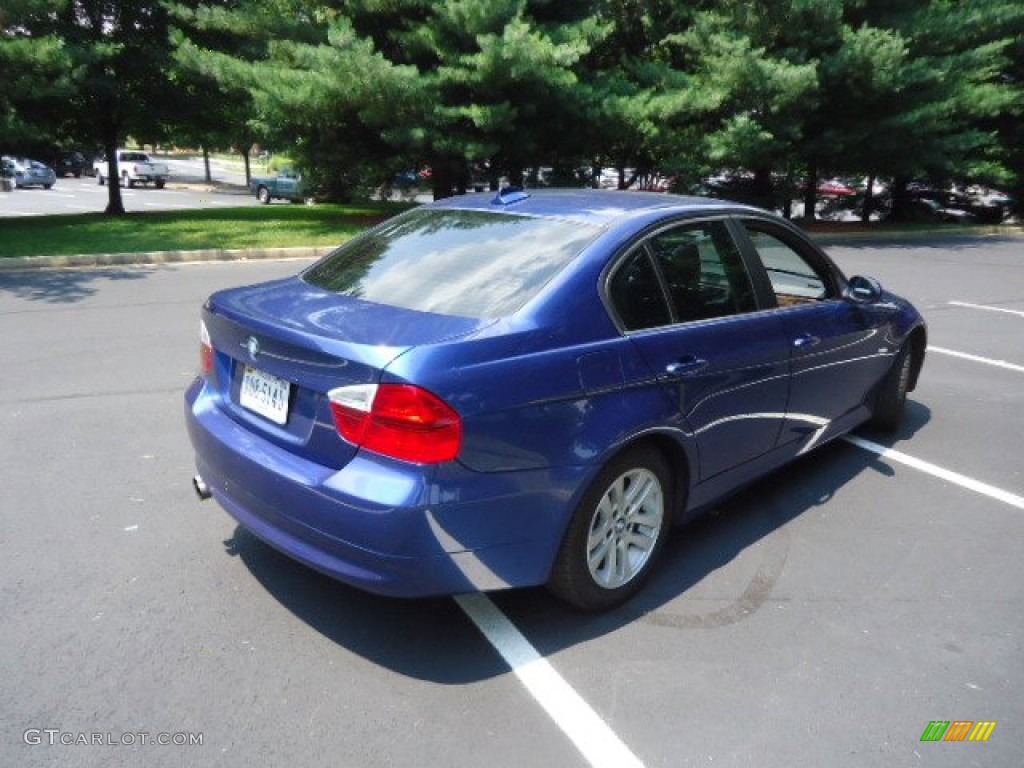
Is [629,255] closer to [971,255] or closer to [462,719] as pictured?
[462,719]

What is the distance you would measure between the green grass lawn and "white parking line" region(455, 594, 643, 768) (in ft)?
37.9

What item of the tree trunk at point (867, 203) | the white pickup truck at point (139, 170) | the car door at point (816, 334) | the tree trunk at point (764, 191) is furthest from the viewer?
the white pickup truck at point (139, 170)

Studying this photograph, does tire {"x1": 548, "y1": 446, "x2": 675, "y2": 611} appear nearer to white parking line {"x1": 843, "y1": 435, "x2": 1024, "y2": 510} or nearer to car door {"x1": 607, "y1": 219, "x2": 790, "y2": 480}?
car door {"x1": 607, "y1": 219, "x2": 790, "y2": 480}

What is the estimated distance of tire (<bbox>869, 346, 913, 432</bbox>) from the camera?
5125 mm

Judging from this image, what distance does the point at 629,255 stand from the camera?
3297 mm

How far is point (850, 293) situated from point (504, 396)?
2.62m

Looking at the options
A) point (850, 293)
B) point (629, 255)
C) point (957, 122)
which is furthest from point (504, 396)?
point (957, 122)

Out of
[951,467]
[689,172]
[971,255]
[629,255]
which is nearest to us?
[629,255]

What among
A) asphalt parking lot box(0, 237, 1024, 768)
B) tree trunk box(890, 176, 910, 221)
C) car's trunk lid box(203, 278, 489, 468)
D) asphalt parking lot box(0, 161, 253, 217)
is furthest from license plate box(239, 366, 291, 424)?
tree trunk box(890, 176, 910, 221)

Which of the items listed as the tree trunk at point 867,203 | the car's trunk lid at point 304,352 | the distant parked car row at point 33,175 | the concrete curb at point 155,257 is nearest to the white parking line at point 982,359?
the car's trunk lid at point 304,352

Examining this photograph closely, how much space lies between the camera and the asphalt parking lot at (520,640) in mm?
2529

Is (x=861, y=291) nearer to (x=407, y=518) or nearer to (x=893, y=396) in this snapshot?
(x=893, y=396)

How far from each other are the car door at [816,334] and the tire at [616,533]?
106 cm

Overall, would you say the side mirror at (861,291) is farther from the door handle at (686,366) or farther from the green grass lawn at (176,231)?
the green grass lawn at (176,231)
